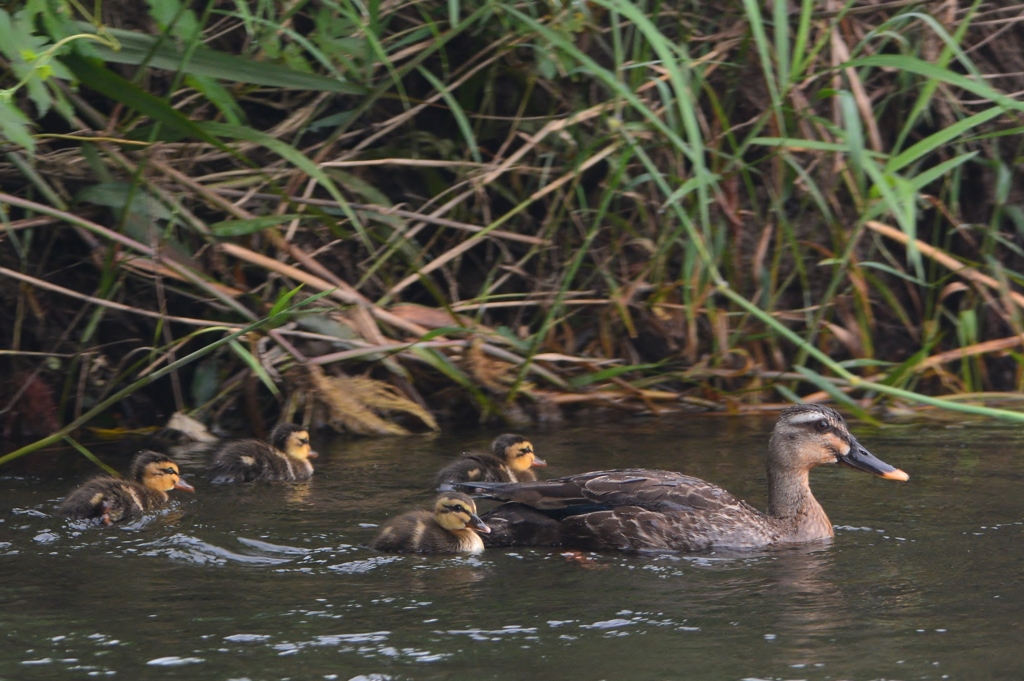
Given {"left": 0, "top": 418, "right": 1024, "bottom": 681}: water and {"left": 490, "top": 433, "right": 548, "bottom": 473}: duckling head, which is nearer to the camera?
{"left": 0, "top": 418, "right": 1024, "bottom": 681}: water

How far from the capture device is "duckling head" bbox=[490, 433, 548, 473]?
5875 millimetres

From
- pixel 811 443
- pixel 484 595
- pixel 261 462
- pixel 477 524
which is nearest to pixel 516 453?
pixel 261 462

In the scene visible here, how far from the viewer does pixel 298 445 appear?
6000mm

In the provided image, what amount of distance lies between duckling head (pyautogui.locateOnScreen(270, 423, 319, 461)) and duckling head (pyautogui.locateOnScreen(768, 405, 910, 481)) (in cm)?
199

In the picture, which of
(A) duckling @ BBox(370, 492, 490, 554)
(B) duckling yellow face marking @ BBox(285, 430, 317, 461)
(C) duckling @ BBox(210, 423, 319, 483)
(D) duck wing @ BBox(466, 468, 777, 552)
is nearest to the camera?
(A) duckling @ BBox(370, 492, 490, 554)

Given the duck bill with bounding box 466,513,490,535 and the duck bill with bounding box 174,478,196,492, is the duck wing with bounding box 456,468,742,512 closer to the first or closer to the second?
the duck bill with bounding box 466,513,490,535

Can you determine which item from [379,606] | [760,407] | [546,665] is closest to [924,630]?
[546,665]

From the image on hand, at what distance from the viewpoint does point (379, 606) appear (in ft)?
13.2

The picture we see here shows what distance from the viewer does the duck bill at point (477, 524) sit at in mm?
4719

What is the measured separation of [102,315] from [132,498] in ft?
6.03

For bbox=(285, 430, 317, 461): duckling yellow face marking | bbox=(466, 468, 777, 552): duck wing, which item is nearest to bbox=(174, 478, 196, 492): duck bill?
bbox=(285, 430, 317, 461): duckling yellow face marking

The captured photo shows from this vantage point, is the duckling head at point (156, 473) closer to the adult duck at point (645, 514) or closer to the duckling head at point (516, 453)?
the adult duck at point (645, 514)

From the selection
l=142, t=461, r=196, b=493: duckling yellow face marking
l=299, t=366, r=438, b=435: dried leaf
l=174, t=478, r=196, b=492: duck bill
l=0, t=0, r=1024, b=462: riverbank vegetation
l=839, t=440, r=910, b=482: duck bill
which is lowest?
l=839, t=440, r=910, b=482: duck bill

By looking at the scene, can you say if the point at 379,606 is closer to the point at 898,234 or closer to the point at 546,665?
the point at 546,665
